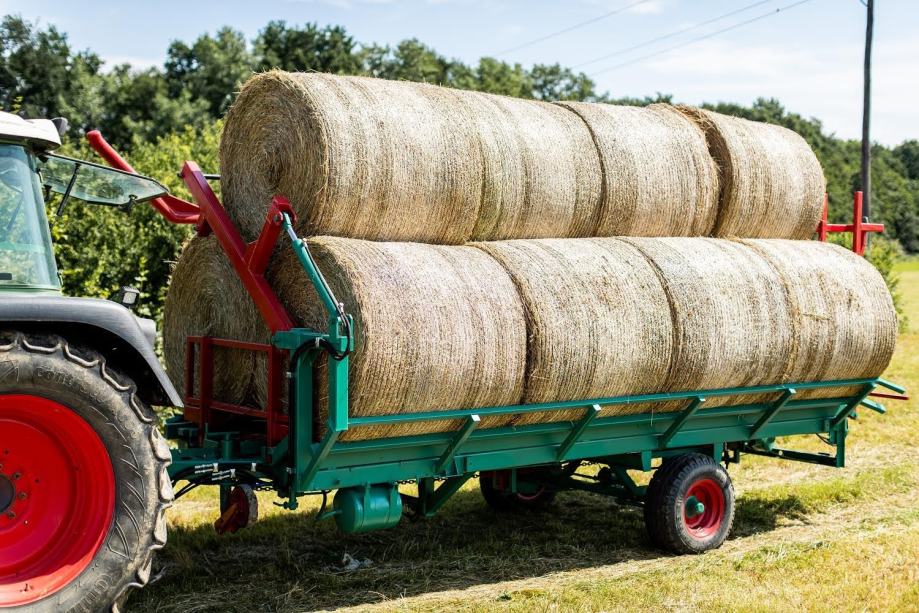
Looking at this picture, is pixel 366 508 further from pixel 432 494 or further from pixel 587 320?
pixel 587 320

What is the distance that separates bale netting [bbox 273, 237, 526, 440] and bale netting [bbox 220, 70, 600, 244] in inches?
10.2

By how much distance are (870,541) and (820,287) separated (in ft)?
6.13

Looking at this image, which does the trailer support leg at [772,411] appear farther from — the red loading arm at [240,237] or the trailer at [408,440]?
the red loading arm at [240,237]

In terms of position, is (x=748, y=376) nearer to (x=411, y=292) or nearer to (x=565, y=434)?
(x=565, y=434)

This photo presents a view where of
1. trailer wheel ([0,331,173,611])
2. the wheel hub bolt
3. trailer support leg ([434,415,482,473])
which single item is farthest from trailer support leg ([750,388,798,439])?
trailer wheel ([0,331,173,611])

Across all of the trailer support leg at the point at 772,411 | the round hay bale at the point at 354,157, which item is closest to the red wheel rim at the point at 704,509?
the trailer support leg at the point at 772,411

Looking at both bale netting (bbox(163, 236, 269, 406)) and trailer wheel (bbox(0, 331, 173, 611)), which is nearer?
trailer wheel (bbox(0, 331, 173, 611))

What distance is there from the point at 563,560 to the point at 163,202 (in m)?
3.68

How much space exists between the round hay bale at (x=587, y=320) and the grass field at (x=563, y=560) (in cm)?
108

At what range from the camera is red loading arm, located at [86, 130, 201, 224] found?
22.3 ft

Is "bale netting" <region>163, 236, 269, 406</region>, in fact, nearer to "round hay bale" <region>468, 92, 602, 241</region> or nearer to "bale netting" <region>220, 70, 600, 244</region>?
"bale netting" <region>220, 70, 600, 244</region>

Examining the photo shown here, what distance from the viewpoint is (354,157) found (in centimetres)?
605

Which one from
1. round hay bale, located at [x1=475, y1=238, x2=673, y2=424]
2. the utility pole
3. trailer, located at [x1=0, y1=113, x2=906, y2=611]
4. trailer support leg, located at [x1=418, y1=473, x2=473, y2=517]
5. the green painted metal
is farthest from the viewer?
the utility pole

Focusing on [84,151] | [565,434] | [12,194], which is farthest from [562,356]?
[84,151]
